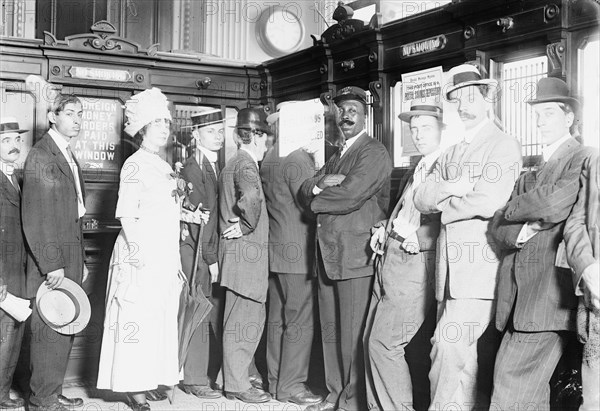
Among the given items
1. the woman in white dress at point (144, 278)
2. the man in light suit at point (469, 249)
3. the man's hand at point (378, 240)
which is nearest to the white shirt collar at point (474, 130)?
the man in light suit at point (469, 249)

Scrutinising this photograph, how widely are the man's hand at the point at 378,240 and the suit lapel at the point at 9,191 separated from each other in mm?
1828

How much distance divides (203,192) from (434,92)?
144 cm

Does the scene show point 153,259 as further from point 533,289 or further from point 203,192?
point 533,289

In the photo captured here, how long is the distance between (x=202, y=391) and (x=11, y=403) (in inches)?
39.6

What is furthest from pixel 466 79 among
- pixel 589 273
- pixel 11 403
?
pixel 11 403

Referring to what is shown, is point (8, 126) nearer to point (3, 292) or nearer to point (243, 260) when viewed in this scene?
point (3, 292)

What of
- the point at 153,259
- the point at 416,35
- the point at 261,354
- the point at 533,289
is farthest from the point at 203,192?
the point at 533,289

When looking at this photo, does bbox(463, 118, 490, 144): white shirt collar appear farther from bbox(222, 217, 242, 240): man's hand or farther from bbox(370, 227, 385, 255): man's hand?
bbox(222, 217, 242, 240): man's hand

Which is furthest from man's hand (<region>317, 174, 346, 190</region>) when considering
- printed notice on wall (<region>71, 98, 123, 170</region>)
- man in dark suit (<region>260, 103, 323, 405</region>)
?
printed notice on wall (<region>71, 98, 123, 170</region>)

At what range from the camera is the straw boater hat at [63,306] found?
3.85 metres

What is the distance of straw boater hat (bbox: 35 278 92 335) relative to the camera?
3854 mm

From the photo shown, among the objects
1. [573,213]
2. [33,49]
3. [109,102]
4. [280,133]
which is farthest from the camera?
[109,102]

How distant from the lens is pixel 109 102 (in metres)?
5.61

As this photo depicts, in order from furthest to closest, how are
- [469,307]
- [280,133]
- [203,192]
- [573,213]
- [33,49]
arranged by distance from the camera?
[33,49] → [280,133] → [203,192] → [469,307] → [573,213]
